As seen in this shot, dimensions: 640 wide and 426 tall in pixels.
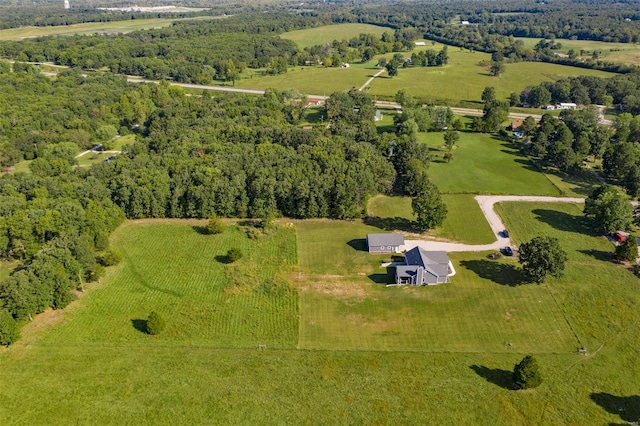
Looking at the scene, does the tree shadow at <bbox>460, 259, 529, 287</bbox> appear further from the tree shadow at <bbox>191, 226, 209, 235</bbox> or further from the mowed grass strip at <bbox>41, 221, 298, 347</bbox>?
the tree shadow at <bbox>191, 226, 209, 235</bbox>

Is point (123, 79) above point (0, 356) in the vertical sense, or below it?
above

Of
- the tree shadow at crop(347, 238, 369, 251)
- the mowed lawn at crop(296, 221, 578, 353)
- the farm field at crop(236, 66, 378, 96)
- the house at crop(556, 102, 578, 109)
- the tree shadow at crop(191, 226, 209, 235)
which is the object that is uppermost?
the farm field at crop(236, 66, 378, 96)

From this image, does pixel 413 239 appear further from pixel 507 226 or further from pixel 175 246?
pixel 175 246

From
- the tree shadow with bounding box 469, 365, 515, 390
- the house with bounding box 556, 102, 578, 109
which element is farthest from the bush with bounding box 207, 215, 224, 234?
the house with bounding box 556, 102, 578, 109

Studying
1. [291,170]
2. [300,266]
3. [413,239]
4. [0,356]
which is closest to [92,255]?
[0,356]

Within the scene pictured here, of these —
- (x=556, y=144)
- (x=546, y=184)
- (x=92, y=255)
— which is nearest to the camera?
(x=92, y=255)

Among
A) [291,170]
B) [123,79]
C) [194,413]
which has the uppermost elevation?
[123,79]
